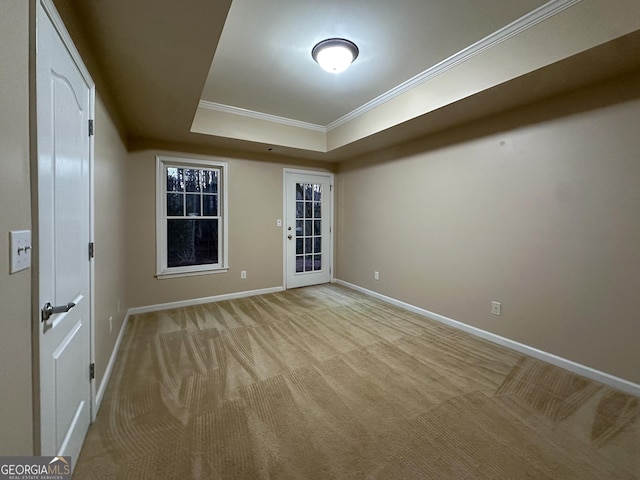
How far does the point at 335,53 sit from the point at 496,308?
293cm

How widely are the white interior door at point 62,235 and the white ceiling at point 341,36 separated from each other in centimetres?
122

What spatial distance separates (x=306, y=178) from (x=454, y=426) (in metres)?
4.18

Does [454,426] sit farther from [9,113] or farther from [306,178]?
[306,178]

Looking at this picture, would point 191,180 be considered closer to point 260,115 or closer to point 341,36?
point 260,115

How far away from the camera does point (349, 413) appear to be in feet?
5.90

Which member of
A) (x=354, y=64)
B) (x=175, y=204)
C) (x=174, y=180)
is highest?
(x=354, y=64)

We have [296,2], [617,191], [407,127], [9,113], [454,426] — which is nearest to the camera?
[9,113]

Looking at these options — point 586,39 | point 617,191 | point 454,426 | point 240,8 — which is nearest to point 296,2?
point 240,8

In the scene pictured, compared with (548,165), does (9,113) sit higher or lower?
lower

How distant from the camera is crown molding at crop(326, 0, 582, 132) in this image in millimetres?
1895

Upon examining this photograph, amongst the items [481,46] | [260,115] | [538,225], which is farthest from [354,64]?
[538,225]

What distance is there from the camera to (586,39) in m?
1.78

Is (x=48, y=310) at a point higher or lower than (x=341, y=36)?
lower

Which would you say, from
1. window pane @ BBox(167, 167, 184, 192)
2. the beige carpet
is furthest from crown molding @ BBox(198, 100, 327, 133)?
the beige carpet
